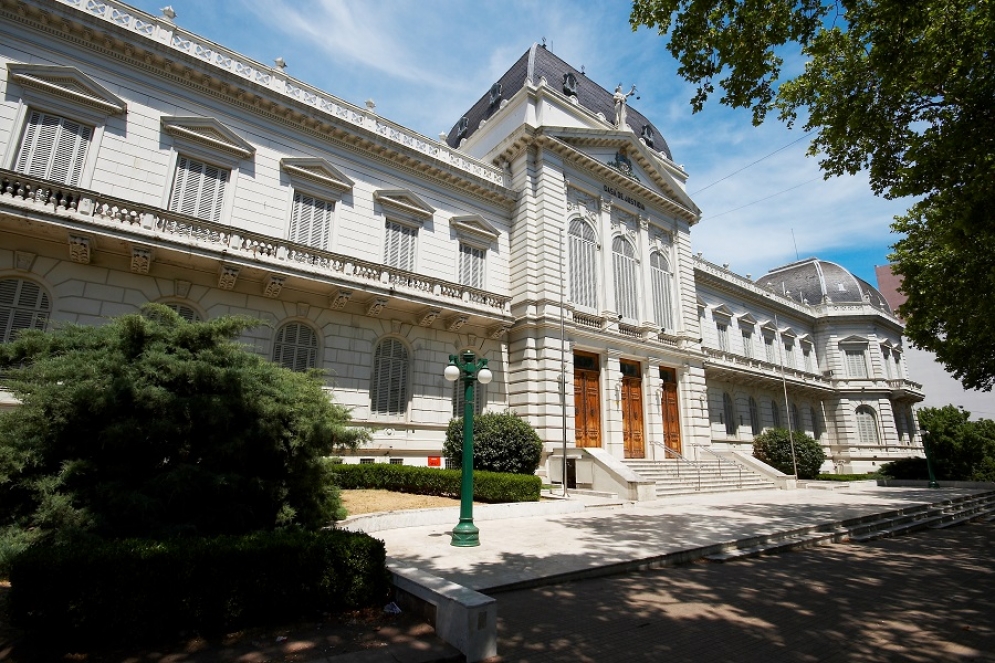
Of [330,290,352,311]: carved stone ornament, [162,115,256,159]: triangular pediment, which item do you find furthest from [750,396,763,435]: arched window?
[162,115,256,159]: triangular pediment

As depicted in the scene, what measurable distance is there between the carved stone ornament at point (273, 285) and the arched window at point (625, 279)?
1426 centimetres

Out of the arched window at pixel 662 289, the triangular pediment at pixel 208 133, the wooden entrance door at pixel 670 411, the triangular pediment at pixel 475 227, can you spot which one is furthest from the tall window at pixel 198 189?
the wooden entrance door at pixel 670 411

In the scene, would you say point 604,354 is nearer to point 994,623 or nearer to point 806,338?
point 994,623

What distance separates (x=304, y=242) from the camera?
1683 centimetres

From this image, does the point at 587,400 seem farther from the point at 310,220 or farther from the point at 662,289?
the point at 310,220

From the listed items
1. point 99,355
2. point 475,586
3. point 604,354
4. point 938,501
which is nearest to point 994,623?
point 475,586

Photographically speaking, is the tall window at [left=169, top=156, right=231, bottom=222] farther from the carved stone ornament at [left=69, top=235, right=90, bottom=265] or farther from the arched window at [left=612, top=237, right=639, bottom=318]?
the arched window at [left=612, top=237, right=639, bottom=318]

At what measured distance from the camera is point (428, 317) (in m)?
18.1

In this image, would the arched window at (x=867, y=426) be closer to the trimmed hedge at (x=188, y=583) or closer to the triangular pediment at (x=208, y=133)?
the trimmed hedge at (x=188, y=583)

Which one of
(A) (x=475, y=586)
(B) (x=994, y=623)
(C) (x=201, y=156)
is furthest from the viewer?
(C) (x=201, y=156)

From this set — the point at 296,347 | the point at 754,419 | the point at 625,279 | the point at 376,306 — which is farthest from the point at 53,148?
the point at 754,419

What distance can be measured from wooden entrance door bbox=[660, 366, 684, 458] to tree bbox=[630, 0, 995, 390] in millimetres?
12328

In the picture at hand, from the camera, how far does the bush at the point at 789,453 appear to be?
88.6 ft

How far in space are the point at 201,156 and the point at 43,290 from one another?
223 inches
